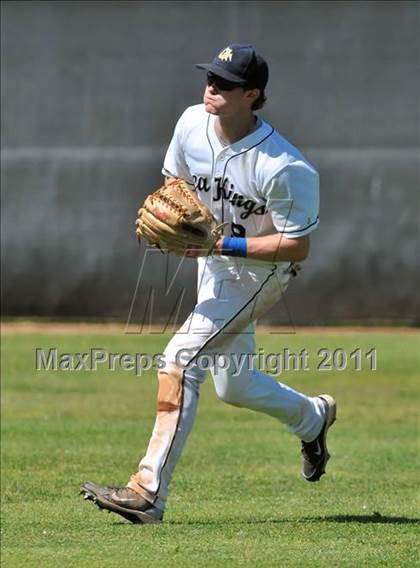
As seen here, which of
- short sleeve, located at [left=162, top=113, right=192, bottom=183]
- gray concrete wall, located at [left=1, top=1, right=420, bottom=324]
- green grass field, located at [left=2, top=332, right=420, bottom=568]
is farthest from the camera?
gray concrete wall, located at [left=1, top=1, right=420, bottom=324]

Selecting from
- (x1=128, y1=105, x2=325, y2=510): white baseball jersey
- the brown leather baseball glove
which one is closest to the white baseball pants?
(x1=128, y1=105, x2=325, y2=510): white baseball jersey

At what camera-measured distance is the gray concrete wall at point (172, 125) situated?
12.5 meters

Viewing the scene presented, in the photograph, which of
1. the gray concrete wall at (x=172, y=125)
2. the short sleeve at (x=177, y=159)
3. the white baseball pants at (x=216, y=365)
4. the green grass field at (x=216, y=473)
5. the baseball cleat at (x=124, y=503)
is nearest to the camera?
the green grass field at (x=216, y=473)

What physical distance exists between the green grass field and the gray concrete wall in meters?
0.84

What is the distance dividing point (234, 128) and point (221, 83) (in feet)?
0.78

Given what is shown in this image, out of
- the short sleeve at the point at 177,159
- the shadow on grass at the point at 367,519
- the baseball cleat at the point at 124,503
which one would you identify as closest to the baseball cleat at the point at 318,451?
the shadow on grass at the point at 367,519

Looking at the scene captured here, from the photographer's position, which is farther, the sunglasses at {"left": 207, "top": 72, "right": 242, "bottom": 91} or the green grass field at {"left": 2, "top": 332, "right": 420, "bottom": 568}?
the sunglasses at {"left": 207, "top": 72, "right": 242, "bottom": 91}

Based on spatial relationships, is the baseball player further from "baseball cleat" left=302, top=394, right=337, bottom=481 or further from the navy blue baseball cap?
"baseball cleat" left=302, top=394, right=337, bottom=481

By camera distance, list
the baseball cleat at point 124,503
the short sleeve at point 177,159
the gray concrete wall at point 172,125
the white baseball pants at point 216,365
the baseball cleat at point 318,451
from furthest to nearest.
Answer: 1. the gray concrete wall at point 172,125
2. the baseball cleat at point 318,451
3. the short sleeve at point 177,159
4. the white baseball pants at point 216,365
5. the baseball cleat at point 124,503

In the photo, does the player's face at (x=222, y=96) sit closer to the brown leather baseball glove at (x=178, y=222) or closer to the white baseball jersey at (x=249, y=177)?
the white baseball jersey at (x=249, y=177)

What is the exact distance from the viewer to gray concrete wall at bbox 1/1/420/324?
41.2 ft

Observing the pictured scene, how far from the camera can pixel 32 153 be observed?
41.8 feet

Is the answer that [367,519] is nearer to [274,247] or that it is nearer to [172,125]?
[274,247]

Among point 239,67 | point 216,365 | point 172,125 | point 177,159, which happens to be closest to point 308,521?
point 216,365
